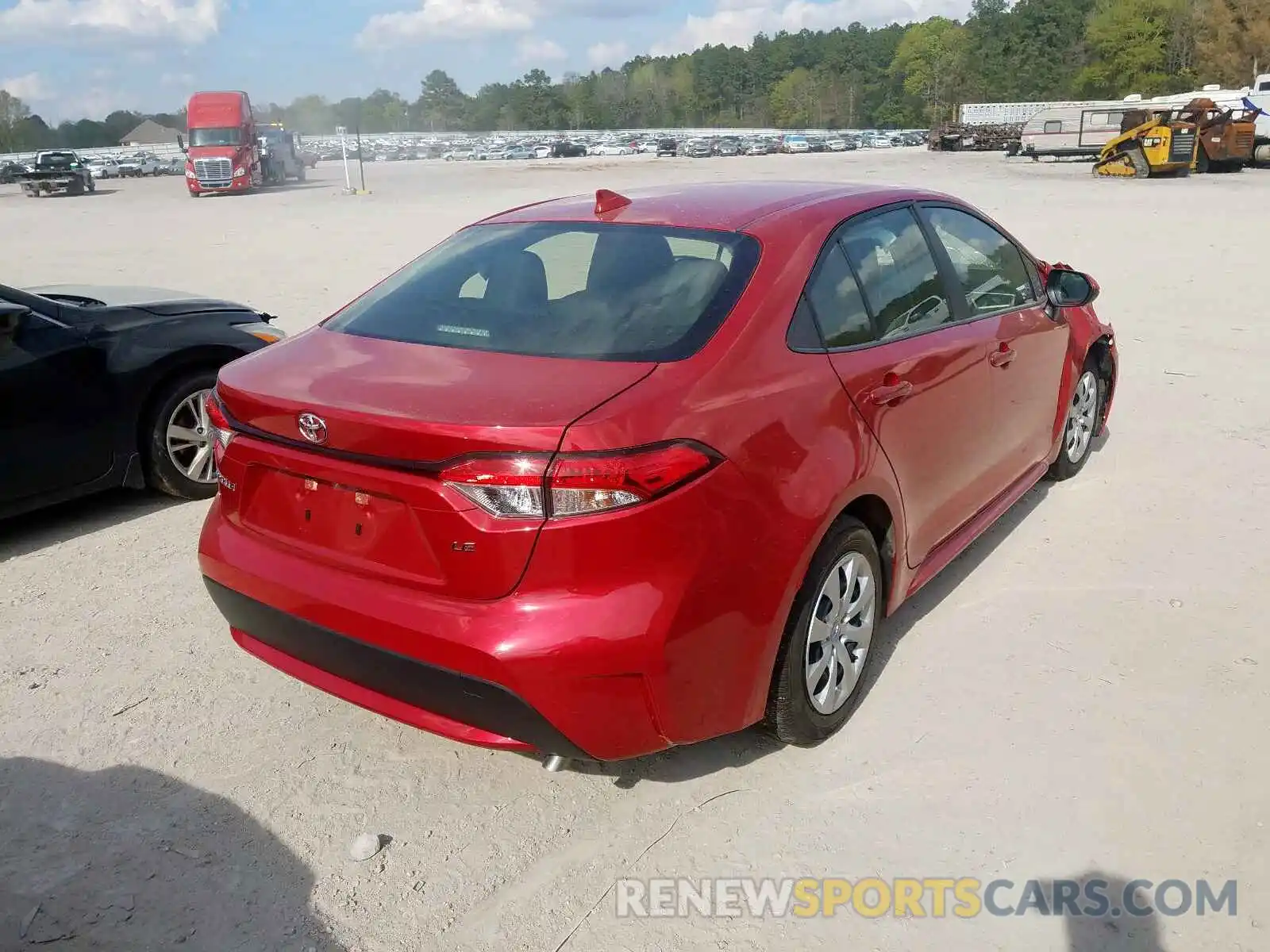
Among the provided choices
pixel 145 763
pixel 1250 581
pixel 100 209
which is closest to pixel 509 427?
pixel 145 763

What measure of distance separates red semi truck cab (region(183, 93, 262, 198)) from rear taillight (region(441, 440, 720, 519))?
38.7 metres

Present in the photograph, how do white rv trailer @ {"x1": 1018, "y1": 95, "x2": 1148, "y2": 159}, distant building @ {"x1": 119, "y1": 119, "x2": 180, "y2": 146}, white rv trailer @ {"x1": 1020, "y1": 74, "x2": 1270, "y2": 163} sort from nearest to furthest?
white rv trailer @ {"x1": 1020, "y1": 74, "x2": 1270, "y2": 163} < white rv trailer @ {"x1": 1018, "y1": 95, "x2": 1148, "y2": 159} < distant building @ {"x1": 119, "y1": 119, "x2": 180, "y2": 146}

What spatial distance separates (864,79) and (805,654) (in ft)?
539

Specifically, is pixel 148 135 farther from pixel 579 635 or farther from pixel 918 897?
pixel 918 897

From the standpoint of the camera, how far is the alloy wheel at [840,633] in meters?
3.00

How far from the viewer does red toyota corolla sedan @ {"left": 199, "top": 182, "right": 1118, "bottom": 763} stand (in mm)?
2402

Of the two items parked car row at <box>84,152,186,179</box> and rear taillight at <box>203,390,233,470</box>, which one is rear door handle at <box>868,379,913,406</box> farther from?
parked car row at <box>84,152,186,179</box>

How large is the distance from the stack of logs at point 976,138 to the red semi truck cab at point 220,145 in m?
38.7

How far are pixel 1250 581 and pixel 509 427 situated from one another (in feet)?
11.2

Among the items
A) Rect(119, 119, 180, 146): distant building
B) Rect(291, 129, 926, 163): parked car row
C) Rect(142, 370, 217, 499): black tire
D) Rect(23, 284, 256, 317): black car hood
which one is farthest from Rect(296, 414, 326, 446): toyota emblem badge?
Rect(119, 119, 180, 146): distant building

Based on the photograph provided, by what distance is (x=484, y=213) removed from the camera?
2266 cm

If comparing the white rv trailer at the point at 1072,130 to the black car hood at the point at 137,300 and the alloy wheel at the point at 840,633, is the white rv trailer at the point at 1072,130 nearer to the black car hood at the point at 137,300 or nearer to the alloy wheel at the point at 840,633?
the black car hood at the point at 137,300

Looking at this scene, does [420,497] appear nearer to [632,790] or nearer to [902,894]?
[632,790]

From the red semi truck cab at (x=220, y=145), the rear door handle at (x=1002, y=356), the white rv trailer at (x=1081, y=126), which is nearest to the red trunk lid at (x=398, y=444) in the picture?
the rear door handle at (x=1002, y=356)
